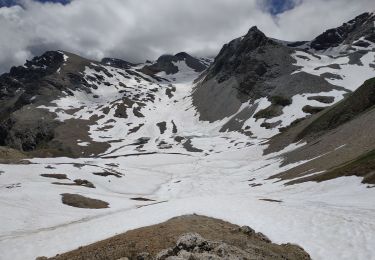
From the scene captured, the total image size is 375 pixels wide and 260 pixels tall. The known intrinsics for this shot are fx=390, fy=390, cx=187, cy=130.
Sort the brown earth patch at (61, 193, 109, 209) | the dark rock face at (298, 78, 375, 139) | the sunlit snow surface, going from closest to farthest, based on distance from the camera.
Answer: the sunlit snow surface → the brown earth patch at (61, 193, 109, 209) → the dark rock face at (298, 78, 375, 139)

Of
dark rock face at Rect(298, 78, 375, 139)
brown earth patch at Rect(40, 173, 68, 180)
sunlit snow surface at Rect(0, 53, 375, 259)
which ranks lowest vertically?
sunlit snow surface at Rect(0, 53, 375, 259)

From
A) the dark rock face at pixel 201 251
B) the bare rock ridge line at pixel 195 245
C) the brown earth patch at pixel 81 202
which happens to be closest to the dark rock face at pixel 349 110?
the brown earth patch at pixel 81 202

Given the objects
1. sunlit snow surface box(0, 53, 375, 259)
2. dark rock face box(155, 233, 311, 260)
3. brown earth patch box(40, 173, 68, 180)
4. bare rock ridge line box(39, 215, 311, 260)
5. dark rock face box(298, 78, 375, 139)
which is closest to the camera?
dark rock face box(155, 233, 311, 260)

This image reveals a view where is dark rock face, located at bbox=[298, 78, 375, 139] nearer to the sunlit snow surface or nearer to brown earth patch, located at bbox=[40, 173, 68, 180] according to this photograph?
the sunlit snow surface

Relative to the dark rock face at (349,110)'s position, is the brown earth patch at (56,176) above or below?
below

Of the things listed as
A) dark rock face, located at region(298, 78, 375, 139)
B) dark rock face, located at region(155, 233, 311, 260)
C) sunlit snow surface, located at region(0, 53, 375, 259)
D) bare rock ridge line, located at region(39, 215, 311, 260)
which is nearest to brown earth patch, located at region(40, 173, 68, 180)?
sunlit snow surface, located at region(0, 53, 375, 259)

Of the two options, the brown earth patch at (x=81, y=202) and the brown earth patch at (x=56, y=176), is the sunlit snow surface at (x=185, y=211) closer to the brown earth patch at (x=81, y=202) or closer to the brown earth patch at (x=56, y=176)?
the brown earth patch at (x=81, y=202)

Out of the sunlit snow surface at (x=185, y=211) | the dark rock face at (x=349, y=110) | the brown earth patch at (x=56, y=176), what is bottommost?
the sunlit snow surface at (x=185, y=211)

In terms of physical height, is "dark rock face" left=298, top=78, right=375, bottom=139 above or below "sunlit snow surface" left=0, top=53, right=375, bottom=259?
above

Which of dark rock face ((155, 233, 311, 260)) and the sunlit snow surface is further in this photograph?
the sunlit snow surface

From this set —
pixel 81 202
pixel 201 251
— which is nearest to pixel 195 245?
pixel 201 251

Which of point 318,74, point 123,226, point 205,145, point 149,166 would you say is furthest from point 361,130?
point 318,74

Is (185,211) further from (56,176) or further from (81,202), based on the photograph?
(56,176)

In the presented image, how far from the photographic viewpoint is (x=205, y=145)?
16612 centimetres
